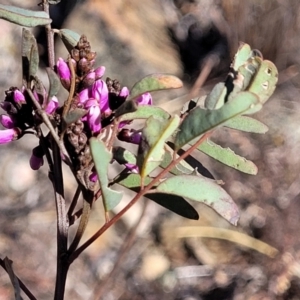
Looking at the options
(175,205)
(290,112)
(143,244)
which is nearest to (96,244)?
(143,244)

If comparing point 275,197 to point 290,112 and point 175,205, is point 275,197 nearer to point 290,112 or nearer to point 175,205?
point 290,112

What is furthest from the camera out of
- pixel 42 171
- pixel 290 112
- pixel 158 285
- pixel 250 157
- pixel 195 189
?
pixel 290 112

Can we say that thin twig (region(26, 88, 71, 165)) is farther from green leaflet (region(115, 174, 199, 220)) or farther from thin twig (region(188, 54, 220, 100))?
thin twig (region(188, 54, 220, 100))

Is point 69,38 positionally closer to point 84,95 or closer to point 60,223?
point 84,95

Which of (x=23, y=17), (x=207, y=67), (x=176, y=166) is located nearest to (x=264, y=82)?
(x=176, y=166)

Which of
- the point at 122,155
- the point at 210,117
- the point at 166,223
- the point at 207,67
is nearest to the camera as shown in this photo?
the point at 210,117
